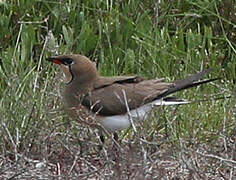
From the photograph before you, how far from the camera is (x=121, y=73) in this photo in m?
7.02

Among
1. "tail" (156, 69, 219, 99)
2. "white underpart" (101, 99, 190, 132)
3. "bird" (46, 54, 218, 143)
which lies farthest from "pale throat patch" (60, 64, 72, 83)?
"tail" (156, 69, 219, 99)

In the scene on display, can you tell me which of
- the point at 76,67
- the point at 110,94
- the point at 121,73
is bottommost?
the point at 121,73

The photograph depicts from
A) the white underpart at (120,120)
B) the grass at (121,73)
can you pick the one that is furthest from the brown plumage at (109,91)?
the grass at (121,73)

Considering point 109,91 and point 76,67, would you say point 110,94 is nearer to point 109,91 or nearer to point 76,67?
point 109,91

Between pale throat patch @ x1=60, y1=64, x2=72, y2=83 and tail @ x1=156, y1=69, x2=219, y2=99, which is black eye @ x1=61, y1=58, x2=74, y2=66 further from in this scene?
tail @ x1=156, y1=69, x2=219, y2=99

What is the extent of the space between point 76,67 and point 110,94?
0.29 meters

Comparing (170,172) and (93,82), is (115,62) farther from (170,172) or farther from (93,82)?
(170,172)

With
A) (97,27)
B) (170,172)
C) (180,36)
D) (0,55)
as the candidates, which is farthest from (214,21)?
(170,172)

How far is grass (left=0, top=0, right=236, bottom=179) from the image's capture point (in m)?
4.71

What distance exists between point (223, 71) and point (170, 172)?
2420 mm

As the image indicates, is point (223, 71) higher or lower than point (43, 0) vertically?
lower

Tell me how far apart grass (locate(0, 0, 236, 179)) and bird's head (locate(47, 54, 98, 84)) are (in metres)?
0.09

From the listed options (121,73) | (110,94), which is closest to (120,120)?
(110,94)

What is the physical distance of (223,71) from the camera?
7.12 metres
